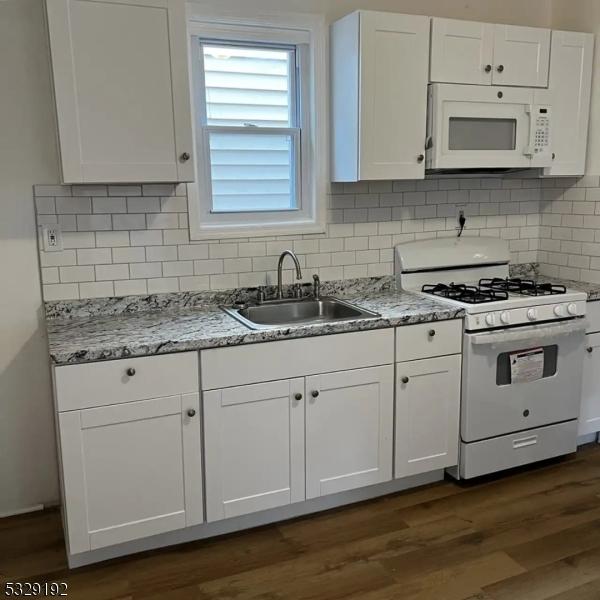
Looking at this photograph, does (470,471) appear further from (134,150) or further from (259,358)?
(134,150)

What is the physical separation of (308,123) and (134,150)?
1031mm

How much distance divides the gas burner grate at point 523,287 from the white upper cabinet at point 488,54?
3.40 feet

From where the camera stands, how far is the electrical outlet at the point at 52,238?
8.66ft

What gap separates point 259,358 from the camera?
2.45 m

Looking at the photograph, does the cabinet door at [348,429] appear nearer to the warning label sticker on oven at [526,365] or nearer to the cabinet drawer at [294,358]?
the cabinet drawer at [294,358]

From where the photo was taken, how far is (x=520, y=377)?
9.71ft

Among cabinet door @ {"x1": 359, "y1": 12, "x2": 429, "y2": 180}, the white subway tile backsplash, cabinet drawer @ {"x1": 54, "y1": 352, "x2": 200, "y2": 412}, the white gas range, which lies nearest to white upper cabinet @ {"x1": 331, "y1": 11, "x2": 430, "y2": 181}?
cabinet door @ {"x1": 359, "y1": 12, "x2": 429, "y2": 180}

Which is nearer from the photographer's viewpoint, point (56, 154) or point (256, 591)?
point (256, 591)

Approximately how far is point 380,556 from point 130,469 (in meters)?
1.06

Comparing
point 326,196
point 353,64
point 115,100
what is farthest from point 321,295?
point 115,100

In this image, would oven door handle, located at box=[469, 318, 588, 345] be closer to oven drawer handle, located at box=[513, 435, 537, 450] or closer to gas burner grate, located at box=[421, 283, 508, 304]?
gas burner grate, located at box=[421, 283, 508, 304]

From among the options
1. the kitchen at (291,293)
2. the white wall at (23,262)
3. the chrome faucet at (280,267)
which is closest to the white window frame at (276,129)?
the kitchen at (291,293)

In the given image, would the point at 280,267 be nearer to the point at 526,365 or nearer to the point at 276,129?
the point at 276,129

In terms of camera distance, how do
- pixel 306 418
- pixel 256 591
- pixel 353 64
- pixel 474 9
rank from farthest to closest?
1. pixel 474 9
2. pixel 353 64
3. pixel 306 418
4. pixel 256 591
